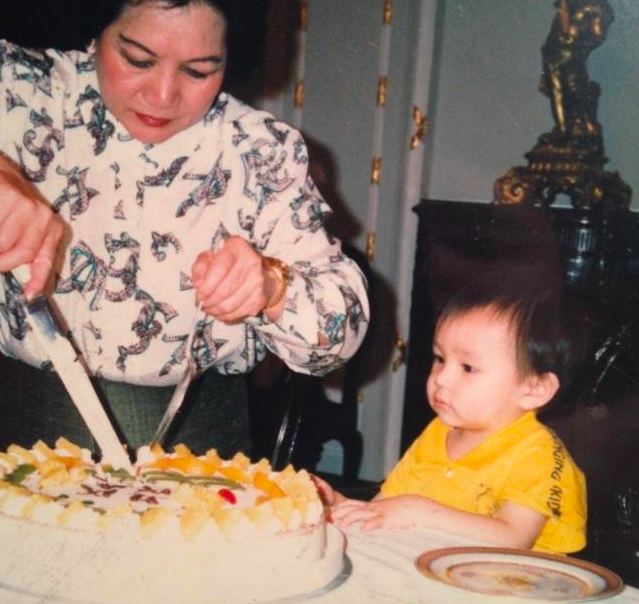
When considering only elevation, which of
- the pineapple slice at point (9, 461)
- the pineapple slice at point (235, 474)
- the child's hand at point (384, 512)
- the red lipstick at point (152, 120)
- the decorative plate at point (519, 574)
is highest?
the red lipstick at point (152, 120)

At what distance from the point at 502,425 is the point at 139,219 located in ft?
1.98

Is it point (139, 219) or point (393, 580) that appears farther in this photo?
point (139, 219)

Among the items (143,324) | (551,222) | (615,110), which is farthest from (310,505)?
(615,110)

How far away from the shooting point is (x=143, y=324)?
1311 millimetres

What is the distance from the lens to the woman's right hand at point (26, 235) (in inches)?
38.0

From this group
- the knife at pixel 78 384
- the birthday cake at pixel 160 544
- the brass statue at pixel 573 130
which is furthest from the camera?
the brass statue at pixel 573 130

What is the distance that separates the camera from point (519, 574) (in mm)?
869

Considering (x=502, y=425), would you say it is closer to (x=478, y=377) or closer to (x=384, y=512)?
(x=478, y=377)

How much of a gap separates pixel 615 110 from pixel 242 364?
1.98m

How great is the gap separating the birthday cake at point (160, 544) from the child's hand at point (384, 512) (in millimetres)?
116

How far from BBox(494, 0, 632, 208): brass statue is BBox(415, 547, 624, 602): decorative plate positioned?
1.88 m

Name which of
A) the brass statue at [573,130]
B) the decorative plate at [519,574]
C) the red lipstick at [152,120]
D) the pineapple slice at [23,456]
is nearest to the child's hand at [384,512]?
the decorative plate at [519,574]

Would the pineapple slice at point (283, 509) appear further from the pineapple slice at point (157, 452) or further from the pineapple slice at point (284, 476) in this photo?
the pineapple slice at point (157, 452)

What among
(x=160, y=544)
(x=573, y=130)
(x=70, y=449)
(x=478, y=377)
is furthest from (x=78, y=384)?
(x=573, y=130)
